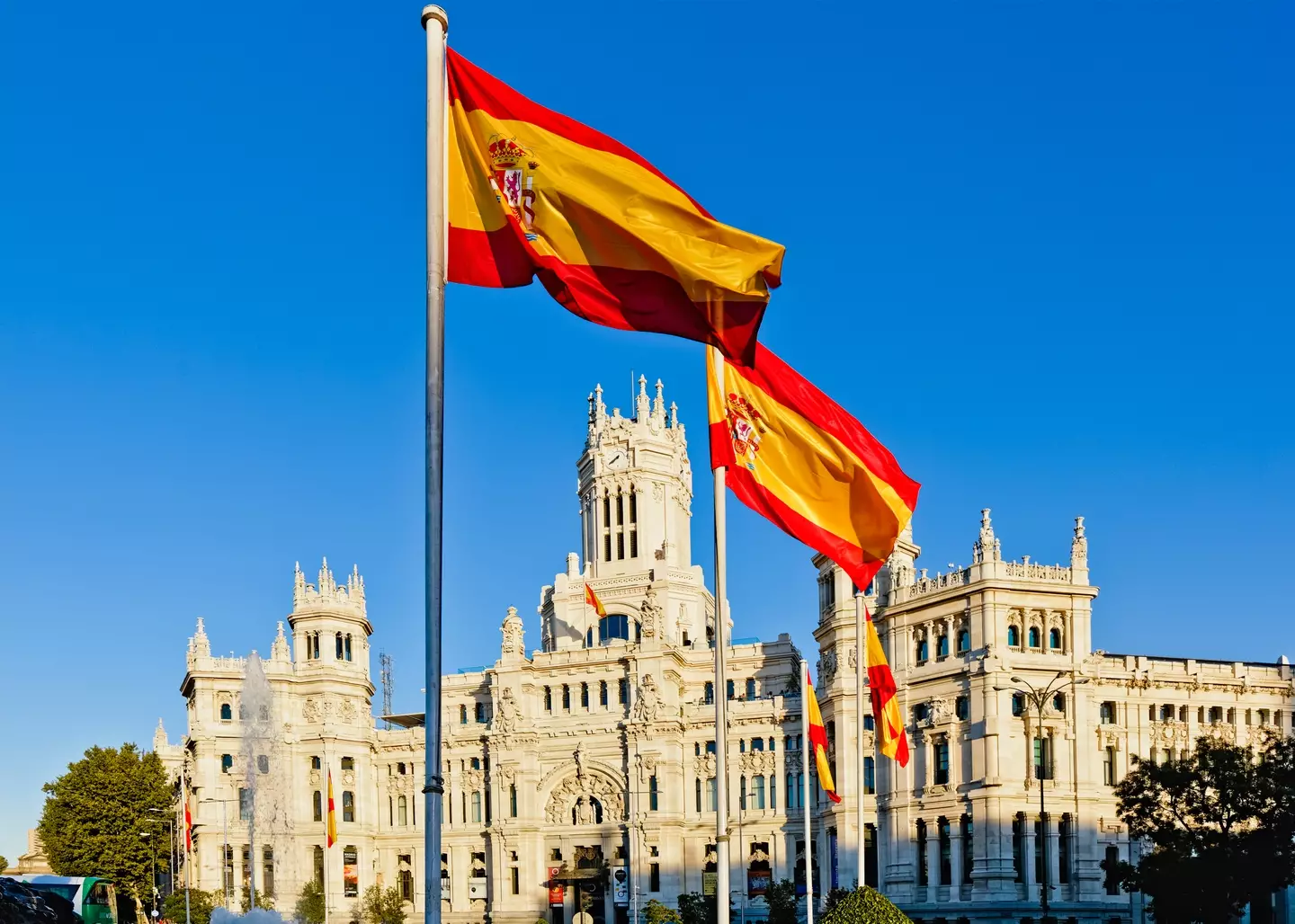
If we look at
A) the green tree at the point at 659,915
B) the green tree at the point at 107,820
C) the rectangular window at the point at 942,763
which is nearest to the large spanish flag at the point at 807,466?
the rectangular window at the point at 942,763

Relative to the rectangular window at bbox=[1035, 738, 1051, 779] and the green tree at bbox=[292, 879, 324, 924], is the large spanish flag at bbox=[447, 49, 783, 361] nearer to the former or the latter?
the rectangular window at bbox=[1035, 738, 1051, 779]

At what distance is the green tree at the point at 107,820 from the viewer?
113 metres

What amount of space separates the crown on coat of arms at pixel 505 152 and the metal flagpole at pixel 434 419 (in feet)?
3.28

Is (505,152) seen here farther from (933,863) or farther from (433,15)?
(933,863)

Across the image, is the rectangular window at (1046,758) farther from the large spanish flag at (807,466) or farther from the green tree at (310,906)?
the large spanish flag at (807,466)

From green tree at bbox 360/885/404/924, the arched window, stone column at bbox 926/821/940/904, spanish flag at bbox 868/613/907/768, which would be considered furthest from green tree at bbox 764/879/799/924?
spanish flag at bbox 868/613/907/768

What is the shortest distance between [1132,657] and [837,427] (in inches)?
2604

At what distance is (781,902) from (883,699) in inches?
1910

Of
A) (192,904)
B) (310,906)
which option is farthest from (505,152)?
(192,904)

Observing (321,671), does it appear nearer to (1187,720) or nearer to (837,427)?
(1187,720)

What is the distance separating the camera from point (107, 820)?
115 m

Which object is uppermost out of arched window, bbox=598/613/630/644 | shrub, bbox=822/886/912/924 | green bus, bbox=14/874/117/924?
arched window, bbox=598/613/630/644

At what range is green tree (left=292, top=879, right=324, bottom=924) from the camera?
97.3 meters

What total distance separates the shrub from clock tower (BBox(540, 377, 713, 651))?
80.9 m
